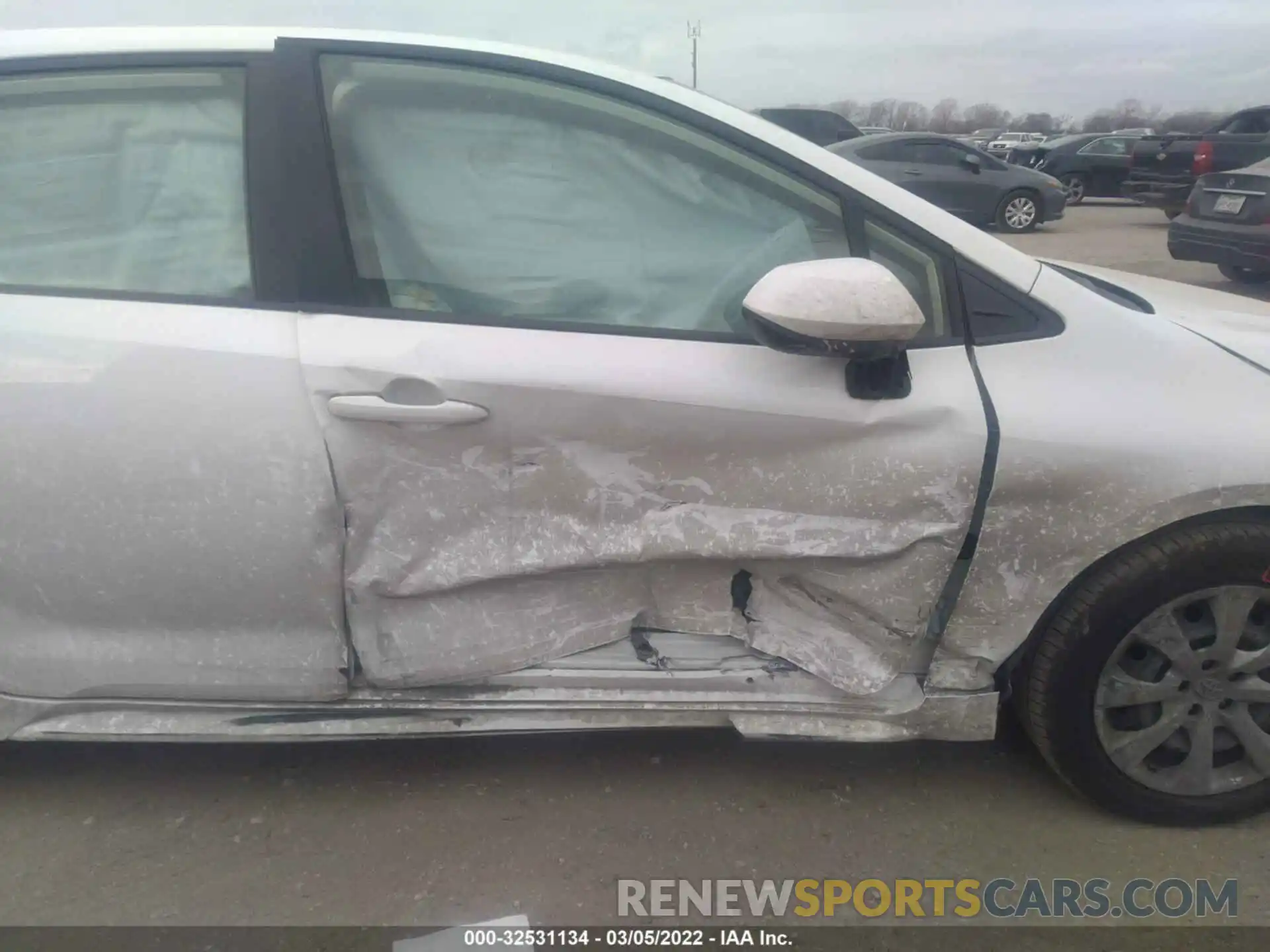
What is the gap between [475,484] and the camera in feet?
6.26

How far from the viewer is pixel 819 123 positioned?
713 inches

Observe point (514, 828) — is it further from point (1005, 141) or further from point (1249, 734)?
point (1005, 141)

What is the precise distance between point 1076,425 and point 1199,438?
0.83 ft

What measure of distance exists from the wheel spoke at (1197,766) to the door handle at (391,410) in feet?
5.68

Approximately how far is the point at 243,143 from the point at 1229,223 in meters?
8.08

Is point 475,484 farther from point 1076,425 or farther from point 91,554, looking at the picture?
point 1076,425

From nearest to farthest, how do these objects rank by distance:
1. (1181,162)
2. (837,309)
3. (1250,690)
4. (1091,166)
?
(837,309)
(1250,690)
(1181,162)
(1091,166)

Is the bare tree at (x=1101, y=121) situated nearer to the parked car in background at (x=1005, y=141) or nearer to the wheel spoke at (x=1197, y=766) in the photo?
the parked car in background at (x=1005, y=141)

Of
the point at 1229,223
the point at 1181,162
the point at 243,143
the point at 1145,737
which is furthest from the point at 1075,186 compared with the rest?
the point at 243,143

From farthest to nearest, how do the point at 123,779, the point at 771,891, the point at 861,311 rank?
1. the point at 123,779
2. the point at 771,891
3. the point at 861,311

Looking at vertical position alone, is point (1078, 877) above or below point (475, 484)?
below

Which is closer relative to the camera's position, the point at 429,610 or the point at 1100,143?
the point at 429,610

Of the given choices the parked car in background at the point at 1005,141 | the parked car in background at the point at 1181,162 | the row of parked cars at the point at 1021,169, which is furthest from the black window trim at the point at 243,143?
the parked car in background at the point at 1005,141

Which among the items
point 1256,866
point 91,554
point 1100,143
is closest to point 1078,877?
point 1256,866
